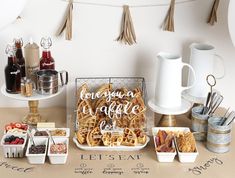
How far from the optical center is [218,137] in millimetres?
1386

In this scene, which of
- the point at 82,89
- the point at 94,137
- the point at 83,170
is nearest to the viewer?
the point at 83,170

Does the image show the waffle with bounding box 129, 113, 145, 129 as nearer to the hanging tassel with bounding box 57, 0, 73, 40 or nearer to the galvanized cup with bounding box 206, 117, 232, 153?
the galvanized cup with bounding box 206, 117, 232, 153

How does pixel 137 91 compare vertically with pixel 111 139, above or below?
above

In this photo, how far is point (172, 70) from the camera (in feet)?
4.81

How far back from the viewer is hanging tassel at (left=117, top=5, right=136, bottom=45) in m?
1.59

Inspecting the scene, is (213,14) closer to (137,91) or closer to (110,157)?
(137,91)

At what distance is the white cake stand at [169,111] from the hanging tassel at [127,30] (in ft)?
0.78

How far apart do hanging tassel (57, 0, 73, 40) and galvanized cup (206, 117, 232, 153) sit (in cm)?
57

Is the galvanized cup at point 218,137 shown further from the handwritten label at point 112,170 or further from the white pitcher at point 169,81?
the handwritten label at point 112,170

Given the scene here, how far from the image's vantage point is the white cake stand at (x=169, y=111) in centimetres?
149

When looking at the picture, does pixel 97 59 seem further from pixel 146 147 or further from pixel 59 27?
pixel 146 147

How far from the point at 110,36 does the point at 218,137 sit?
530 millimetres

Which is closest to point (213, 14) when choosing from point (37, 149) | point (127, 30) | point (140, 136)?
point (127, 30)

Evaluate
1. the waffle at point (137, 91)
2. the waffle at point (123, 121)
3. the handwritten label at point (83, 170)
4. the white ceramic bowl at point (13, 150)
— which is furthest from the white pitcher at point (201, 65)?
the white ceramic bowl at point (13, 150)
